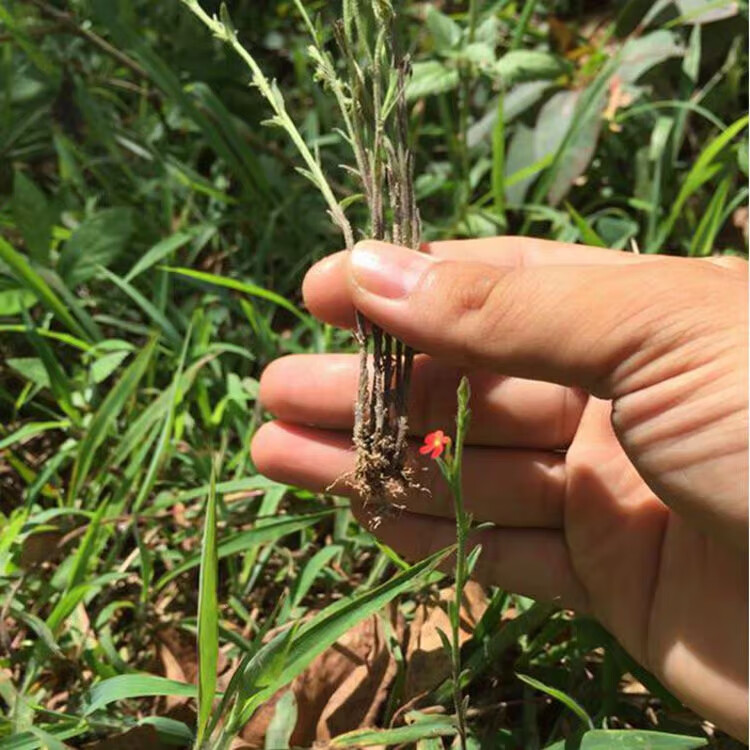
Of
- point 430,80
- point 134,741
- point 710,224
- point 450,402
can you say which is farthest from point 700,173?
point 134,741

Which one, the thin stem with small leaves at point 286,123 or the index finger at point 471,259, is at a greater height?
the thin stem with small leaves at point 286,123

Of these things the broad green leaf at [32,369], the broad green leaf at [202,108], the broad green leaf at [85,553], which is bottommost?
the broad green leaf at [85,553]

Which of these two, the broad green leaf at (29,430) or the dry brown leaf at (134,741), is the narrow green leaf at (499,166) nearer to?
the broad green leaf at (29,430)

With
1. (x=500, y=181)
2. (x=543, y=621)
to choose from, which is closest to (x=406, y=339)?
(x=543, y=621)

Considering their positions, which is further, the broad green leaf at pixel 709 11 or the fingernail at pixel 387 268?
the broad green leaf at pixel 709 11

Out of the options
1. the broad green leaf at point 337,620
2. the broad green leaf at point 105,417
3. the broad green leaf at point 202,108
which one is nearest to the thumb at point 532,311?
the broad green leaf at point 337,620

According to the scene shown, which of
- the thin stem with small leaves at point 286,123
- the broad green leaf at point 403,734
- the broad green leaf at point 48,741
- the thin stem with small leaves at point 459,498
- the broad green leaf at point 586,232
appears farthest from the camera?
the broad green leaf at point 586,232

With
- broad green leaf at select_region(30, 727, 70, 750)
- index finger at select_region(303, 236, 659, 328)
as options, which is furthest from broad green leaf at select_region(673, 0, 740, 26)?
broad green leaf at select_region(30, 727, 70, 750)

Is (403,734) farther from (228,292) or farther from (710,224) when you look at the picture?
(710,224)

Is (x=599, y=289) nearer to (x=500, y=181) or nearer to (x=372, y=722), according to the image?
(x=372, y=722)
